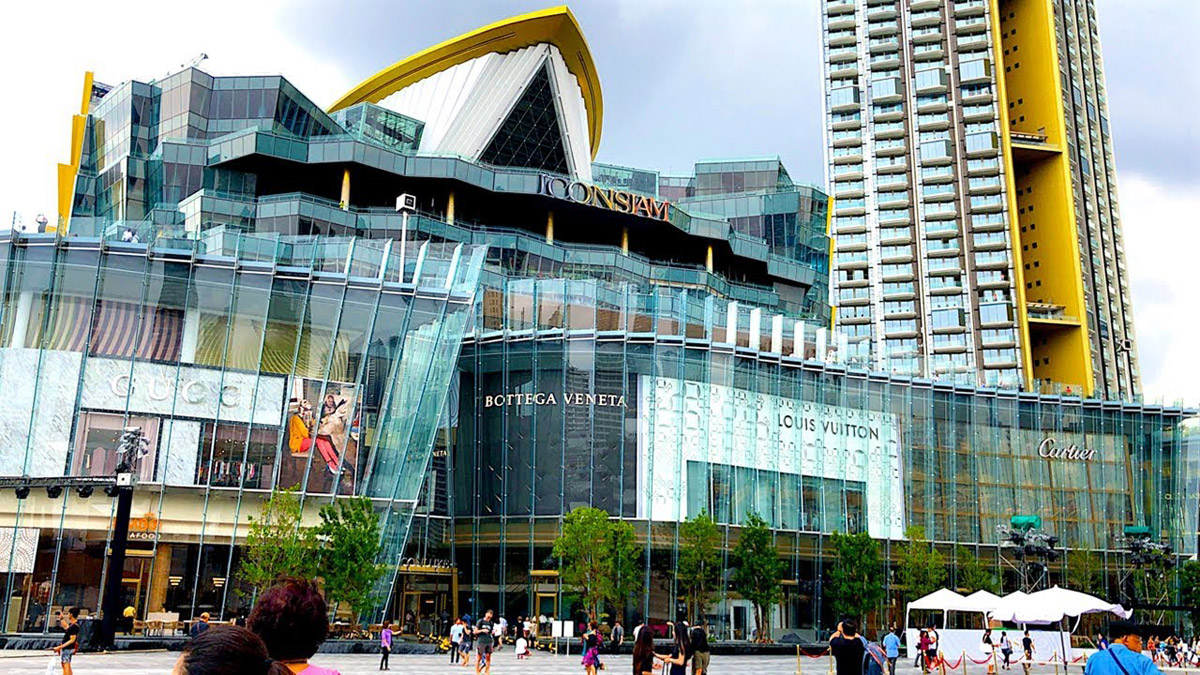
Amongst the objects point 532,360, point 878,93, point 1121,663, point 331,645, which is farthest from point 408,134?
point 1121,663

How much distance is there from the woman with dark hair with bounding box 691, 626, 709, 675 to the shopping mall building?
2568 centimetres

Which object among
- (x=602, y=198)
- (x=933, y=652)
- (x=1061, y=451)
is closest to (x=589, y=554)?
(x=933, y=652)

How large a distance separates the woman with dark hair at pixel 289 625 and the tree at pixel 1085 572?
2565 inches

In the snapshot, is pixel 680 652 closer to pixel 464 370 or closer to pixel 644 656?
pixel 644 656

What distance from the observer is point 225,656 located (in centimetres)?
388

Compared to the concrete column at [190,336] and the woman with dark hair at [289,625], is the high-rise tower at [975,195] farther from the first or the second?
the woman with dark hair at [289,625]

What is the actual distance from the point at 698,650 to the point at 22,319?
3189 cm

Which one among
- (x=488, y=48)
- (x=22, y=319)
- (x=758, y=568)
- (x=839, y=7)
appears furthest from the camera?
(x=839, y=7)

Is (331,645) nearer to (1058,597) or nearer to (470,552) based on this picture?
(470,552)

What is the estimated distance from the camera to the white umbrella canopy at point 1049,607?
3069cm

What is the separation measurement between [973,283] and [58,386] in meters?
80.2

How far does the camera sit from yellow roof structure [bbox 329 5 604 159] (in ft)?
254

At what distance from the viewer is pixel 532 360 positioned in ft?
178

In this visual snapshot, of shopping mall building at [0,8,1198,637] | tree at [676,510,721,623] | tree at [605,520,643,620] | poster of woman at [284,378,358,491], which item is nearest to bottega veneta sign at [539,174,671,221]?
shopping mall building at [0,8,1198,637]
